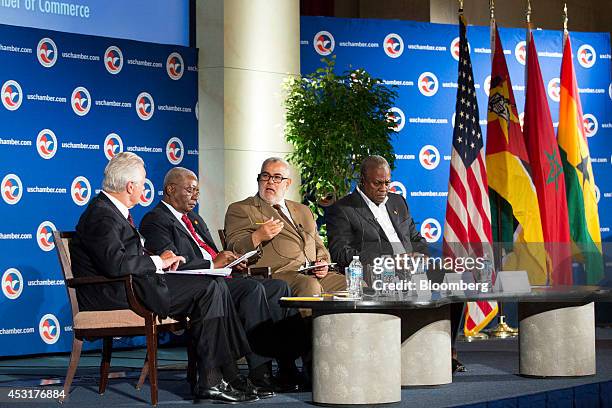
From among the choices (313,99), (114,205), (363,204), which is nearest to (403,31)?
(313,99)

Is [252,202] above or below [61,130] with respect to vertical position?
below

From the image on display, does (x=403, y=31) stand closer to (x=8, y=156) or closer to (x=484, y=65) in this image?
(x=484, y=65)

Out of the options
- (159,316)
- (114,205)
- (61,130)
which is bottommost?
(159,316)

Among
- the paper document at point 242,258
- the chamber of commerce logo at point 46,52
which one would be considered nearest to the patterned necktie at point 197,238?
the paper document at point 242,258

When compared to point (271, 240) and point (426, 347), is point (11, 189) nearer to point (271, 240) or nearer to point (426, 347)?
point (271, 240)

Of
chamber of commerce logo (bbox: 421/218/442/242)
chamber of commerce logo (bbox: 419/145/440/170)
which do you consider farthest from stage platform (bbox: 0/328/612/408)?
chamber of commerce logo (bbox: 419/145/440/170)

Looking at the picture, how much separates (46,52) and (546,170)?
13.0 ft

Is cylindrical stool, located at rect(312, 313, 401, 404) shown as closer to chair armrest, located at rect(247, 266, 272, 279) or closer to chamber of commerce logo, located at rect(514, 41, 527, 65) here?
chair armrest, located at rect(247, 266, 272, 279)

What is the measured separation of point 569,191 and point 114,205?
189 inches

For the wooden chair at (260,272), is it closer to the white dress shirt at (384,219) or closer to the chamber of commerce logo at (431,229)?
the white dress shirt at (384,219)

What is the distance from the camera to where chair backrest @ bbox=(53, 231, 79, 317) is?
4.90m

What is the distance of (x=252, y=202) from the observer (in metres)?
5.86

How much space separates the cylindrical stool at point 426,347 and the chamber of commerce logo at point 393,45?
12.7 feet

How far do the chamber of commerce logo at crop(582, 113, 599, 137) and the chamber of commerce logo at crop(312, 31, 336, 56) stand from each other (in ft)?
8.31
